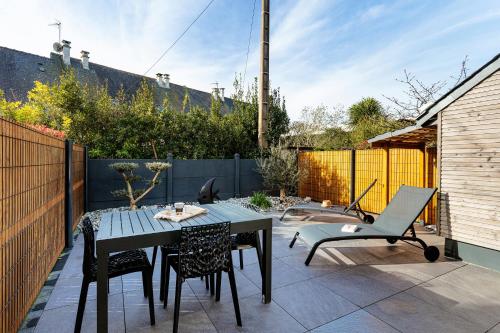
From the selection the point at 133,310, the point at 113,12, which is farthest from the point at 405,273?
the point at 113,12

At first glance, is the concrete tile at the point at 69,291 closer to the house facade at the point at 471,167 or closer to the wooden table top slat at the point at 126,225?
the wooden table top slat at the point at 126,225

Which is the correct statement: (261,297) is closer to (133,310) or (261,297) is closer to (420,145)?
(133,310)

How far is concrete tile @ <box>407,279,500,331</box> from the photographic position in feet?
7.95

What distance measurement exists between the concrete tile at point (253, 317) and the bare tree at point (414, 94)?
10780 millimetres

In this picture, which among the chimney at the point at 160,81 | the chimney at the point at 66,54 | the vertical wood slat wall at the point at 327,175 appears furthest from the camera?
the chimney at the point at 160,81

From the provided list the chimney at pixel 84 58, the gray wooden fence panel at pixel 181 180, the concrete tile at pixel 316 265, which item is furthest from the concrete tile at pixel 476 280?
the chimney at pixel 84 58

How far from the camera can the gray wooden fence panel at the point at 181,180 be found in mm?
6773

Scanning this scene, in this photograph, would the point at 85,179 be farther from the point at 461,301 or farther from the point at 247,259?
the point at 461,301

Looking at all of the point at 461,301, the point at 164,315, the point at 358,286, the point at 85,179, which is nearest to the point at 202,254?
the point at 164,315

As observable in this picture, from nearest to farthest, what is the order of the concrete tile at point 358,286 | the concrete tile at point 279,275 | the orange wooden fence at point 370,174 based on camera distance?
the concrete tile at point 358,286, the concrete tile at point 279,275, the orange wooden fence at point 370,174

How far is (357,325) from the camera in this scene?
2312 mm

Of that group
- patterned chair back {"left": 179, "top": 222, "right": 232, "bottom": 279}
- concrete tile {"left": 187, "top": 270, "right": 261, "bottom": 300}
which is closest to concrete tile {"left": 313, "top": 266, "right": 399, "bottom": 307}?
concrete tile {"left": 187, "top": 270, "right": 261, "bottom": 300}

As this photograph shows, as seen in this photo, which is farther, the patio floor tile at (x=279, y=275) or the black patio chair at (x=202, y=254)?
Answer: the patio floor tile at (x=279, y=275)

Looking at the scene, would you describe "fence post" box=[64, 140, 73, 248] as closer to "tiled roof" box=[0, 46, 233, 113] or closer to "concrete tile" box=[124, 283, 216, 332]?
"concrete tile" box=[124, 283, 216, 332]
